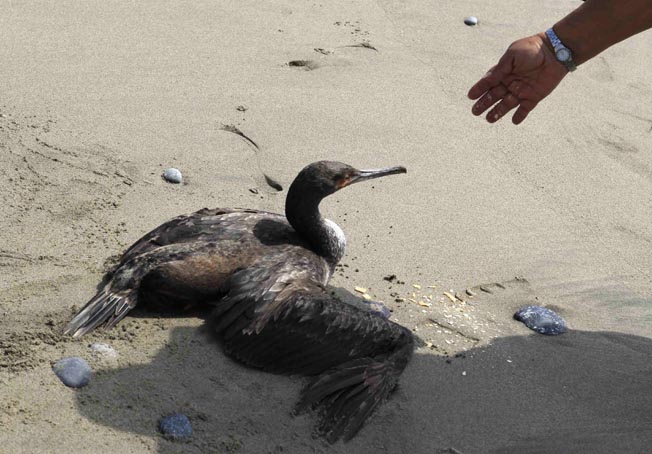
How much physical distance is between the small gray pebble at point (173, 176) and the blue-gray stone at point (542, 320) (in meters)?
2.23

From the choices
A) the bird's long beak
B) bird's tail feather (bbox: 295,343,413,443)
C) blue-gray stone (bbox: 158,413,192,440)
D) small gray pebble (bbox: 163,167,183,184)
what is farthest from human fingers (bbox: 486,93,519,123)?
blue-gray stone (bbox: 158,413,192,440)

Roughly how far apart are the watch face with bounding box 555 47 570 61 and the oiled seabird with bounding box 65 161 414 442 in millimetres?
1313

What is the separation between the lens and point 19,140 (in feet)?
20.2

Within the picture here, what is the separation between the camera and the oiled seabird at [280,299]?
4.62 m

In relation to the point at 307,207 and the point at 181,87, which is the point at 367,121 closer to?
the point at 181,87

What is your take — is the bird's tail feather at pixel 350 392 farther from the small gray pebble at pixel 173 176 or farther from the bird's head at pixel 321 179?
the small gray pebble at pixel 173 176

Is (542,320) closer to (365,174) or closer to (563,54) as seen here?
(365,174)

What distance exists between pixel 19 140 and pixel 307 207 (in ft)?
6.84

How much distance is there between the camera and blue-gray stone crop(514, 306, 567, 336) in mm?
5316

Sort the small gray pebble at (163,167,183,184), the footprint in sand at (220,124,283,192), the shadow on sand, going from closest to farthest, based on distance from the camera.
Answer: the shadow on sand
the small gray pebble at (163,167,183,184)
the footprint in sand at (220,124,283,192)

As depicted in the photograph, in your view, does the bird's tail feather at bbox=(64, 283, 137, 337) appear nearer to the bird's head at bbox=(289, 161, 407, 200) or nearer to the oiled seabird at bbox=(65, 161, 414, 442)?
the oiled seabird at bbox=(65, 161, 414, 442)

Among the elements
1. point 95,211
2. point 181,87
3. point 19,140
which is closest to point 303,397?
point 95,211

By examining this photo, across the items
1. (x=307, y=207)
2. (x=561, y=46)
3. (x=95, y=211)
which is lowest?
(x=95, y=211)

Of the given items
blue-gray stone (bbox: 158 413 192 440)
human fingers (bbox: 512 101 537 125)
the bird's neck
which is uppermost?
human fingers (bbox: 512 101 537 125)
